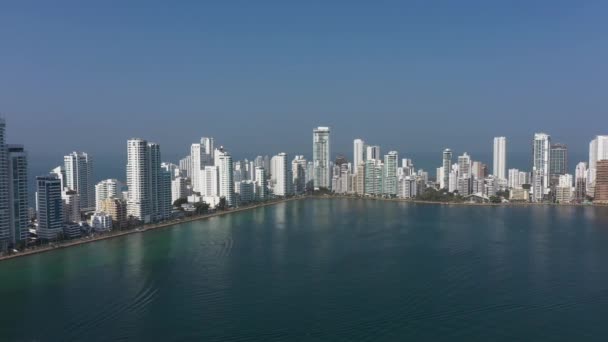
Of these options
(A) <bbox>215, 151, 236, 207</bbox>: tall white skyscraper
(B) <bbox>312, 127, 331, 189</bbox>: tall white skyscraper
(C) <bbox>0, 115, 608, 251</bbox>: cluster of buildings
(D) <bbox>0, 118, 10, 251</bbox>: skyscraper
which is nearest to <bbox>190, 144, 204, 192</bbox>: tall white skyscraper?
(C) <bbox>0, 115, 608, 251</bbox>: cluster of buildings

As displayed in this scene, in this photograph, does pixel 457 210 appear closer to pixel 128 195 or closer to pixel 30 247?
pixel 128 195

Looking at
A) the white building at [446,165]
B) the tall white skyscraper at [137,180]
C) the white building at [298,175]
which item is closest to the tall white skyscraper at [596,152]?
the white building at [446,165]

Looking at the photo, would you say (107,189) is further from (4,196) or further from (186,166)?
(186,166)

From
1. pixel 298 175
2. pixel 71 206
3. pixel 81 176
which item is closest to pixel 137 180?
pixel 71 206

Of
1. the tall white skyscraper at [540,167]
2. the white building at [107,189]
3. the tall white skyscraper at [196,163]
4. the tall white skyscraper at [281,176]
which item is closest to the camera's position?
the white building at [107,189]

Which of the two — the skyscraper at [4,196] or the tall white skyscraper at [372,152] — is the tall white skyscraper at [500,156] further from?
the skyscraper at [4,196]

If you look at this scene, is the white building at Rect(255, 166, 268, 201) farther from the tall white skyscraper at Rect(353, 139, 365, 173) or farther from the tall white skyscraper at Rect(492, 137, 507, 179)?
the tall white skyscraper at Rect(492, 137, 507, 179)

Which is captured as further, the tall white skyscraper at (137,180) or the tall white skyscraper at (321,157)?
the tall white skyscraper at (321,157)
